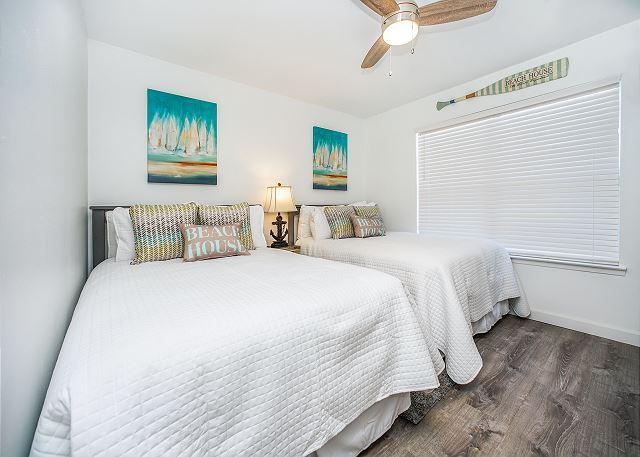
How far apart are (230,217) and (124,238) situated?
0.73m

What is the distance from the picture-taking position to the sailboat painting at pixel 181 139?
92.9 inches

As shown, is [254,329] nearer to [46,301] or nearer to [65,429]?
[65,429]

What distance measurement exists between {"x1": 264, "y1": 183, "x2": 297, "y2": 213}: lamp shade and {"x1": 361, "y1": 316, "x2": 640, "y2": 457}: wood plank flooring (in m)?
2.09

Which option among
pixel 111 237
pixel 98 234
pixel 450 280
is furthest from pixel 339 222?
pixel 98 234

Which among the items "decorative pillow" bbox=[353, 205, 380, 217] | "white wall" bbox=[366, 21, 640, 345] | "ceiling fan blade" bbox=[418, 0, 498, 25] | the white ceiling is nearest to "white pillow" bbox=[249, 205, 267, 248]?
"decorative pillow" bbox=[353, 205, 380, 217]

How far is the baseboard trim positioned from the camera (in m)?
2.06

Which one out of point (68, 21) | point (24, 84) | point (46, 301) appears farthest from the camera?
point (68, 21)

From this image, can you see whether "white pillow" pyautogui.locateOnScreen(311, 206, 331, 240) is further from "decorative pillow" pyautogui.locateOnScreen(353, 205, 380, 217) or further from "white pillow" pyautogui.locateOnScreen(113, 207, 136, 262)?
"white pillow" pyautogui.locateOnScreen(113, 207, 136, 262)

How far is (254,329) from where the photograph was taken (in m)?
0.82

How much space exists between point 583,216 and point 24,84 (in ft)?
11.5

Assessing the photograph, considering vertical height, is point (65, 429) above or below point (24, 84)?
below

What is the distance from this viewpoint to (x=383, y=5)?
149 cm

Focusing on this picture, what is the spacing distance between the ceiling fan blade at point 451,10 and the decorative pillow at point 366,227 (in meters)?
1.81

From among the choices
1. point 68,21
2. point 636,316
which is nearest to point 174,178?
point 68,21
